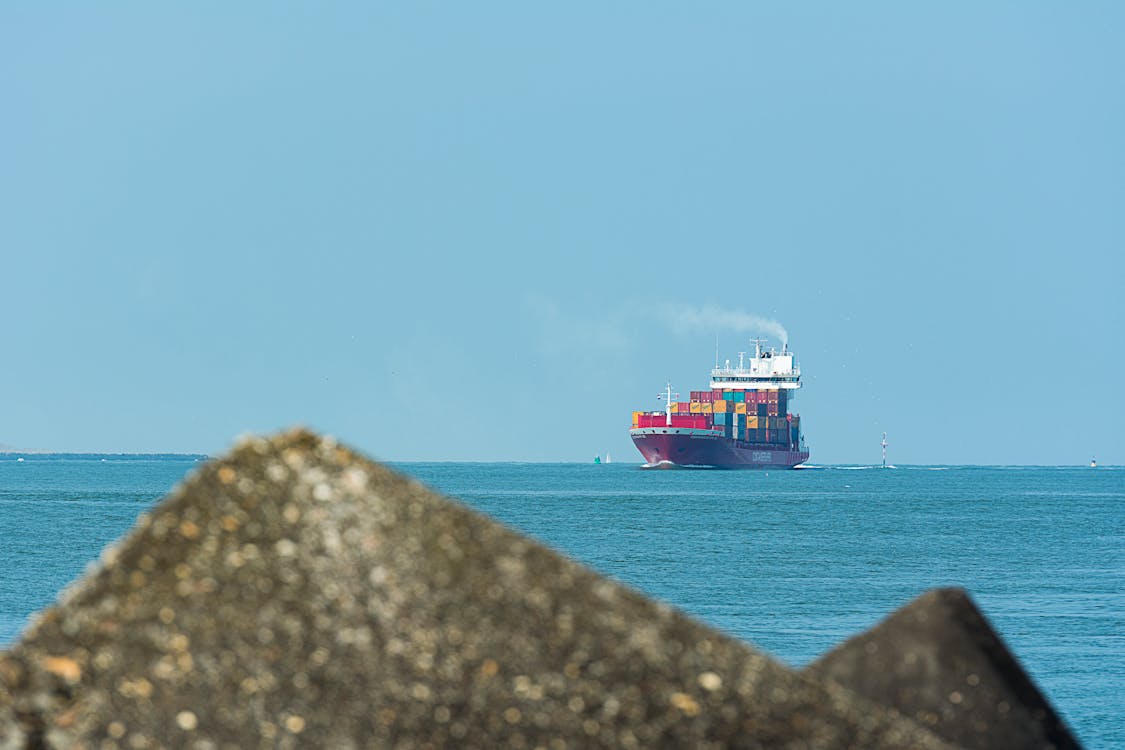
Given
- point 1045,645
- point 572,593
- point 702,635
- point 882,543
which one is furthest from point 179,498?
point 882,543

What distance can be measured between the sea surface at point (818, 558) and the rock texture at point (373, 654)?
27.0 meters

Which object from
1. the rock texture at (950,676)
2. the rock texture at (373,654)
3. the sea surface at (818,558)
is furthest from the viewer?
the sea surface at (818,558)

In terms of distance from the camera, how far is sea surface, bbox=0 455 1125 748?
42469mm

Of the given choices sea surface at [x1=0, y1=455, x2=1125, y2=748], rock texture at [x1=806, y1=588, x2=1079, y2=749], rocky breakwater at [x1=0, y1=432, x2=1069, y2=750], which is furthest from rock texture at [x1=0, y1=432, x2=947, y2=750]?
sea surface at [x1=0, y1=455, x2=1125, y2=748]

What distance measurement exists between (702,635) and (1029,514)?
124 metres

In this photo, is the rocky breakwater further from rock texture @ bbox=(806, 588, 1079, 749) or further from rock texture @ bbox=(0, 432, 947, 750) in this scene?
rock texture @ bbox=(806, 588, 1079, 749)

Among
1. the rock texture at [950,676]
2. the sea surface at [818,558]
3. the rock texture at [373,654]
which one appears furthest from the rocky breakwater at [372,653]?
the sea surface at [818,558]

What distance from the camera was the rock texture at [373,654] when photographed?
125 inches

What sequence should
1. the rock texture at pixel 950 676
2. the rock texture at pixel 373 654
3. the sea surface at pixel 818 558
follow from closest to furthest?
the rock texture at pixel 373 654 < the rock texture at pixel 950 676 < the sea surface at pixel 818 558

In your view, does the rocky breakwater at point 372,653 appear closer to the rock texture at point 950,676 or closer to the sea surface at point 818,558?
the rock texture at point 950,676

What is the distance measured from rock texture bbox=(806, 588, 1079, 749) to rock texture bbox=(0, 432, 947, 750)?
1181 millimetres

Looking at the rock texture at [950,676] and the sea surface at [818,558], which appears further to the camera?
the sea surface at [818,558]

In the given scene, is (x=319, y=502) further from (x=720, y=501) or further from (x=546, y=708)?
(x=720, y=501)

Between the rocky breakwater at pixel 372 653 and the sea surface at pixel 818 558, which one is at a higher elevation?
the rocky breakwater at pixel 372 653
